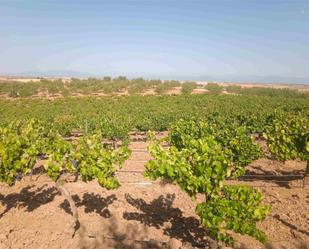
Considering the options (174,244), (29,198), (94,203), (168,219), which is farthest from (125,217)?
(29,198)

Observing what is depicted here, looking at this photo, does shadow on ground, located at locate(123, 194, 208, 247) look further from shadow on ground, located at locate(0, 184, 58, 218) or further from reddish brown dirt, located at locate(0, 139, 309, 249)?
shadow on ground, located at locate(0, 184, 58, 218)

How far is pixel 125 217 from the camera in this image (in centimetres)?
1226

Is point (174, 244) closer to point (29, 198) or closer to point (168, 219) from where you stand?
point (168, 219)

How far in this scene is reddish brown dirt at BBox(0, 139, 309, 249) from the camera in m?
10.4

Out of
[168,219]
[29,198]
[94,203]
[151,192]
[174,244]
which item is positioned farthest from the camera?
[151,192]

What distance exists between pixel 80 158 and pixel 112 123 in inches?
597

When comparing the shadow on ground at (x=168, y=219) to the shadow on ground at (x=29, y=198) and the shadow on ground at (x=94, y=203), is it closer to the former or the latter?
the shadow on ground at (x=94, y=203)

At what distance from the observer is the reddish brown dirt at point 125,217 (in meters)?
10.4

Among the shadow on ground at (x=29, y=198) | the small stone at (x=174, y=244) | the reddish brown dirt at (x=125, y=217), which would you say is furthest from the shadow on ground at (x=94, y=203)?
Answer: the small stone at (x=174, y=244)

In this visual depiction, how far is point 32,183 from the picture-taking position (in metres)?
16.4

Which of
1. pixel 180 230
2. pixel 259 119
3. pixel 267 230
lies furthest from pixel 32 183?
pixel 259 119

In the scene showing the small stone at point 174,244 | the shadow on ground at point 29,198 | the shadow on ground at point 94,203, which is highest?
the small stone at point 174,244

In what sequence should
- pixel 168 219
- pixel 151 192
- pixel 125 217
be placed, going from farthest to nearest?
pixel 151 192 → pixel 125 217 → pixel 168 219

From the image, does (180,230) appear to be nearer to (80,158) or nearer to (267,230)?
(267,230)
